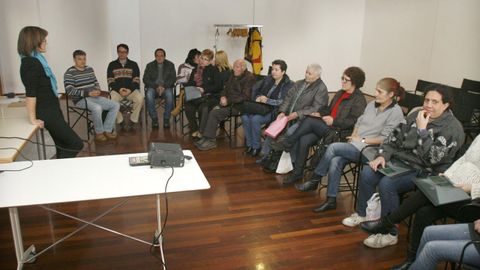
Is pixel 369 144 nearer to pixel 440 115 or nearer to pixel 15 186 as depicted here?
pixel 440 115

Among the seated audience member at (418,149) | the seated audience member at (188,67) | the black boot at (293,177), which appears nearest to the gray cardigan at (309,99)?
the black boot at (293,177)

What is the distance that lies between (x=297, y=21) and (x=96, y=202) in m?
6.70

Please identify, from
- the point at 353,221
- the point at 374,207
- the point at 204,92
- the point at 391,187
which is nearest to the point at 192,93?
the point at 204,92

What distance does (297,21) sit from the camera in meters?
8.86

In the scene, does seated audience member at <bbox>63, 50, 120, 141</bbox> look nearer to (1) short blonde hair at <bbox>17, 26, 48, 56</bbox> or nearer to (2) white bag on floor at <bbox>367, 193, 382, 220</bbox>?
(1) short blonde hair at <bbox>17, 26, 48, 56</bbox>

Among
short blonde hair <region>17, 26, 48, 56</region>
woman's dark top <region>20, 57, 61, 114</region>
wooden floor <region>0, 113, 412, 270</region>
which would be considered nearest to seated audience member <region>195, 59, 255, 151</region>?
wooden floor <region>0, 113, 412, 270</region>

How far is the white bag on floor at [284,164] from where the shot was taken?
4266 millimetres

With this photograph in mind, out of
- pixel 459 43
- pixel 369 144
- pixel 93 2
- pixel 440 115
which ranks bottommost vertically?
pixel 369 144

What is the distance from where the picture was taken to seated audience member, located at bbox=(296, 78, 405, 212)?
3.34 metres

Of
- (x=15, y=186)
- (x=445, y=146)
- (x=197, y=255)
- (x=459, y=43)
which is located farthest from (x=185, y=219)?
(x=459, y=43)

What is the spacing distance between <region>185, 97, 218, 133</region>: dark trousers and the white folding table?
290 centimetres

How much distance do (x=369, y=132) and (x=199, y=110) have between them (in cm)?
276

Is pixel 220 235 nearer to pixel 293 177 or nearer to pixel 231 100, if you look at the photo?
pixel 293 177

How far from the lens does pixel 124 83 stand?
605cm
